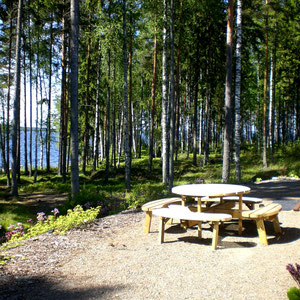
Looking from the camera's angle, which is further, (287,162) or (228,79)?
(287,162)

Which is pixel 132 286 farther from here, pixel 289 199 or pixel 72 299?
pixel 289 199

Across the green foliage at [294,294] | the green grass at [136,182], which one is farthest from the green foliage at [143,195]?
the green foliage at [294,294]

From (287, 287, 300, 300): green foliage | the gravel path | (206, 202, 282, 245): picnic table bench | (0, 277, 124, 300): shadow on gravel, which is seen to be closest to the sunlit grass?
the gravel path

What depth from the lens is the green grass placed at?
8.80 meters

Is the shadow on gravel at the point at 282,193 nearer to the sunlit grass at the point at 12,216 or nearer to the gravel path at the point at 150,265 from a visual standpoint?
the gravel path at the point at 150,265

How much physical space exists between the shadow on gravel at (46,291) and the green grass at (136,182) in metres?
4.50

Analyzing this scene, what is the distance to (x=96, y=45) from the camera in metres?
20.3

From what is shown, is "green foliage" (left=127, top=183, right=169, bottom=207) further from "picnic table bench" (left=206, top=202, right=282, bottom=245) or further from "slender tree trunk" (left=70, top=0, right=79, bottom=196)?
"picnic table bench" (left=206, top=202, right=282, bottom=245)

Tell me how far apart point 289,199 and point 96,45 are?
54.1ft

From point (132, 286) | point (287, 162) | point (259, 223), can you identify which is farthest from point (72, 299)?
point (287, 162)

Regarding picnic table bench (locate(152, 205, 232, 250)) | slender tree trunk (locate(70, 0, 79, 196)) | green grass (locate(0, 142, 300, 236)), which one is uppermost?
slender tree trunk (locate(70, 0, 79, 196))

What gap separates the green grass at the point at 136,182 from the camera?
28.9ft

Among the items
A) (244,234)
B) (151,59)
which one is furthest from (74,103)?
(151,59)

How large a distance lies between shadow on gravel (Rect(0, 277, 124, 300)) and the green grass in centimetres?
450
